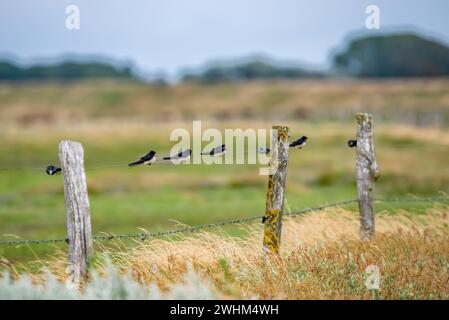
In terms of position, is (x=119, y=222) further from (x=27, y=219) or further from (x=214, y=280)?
(x=214, y=280)

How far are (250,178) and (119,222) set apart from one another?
11.1 m

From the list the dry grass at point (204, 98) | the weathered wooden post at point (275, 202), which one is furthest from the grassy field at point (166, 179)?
the dry grass at point (204, 98)

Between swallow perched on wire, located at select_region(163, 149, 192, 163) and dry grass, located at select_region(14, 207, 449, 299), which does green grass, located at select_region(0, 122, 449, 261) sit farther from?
swallow perched on wire, located at select_region(163, 149, 192, 163)

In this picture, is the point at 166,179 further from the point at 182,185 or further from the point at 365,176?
the point at 365,176

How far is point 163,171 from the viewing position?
41.5 meters

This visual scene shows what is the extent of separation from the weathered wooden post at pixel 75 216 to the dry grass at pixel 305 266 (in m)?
0.34

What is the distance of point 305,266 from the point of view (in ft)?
33.1

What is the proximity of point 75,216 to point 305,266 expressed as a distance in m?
2.88

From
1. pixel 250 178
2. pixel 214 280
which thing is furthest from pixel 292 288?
pixel 250 178

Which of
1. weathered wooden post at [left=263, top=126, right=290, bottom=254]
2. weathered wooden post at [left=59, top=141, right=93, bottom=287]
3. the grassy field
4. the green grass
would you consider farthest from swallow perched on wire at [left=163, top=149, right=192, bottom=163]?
the green grass

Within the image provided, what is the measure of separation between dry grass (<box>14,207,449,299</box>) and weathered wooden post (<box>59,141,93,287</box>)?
34 centimetres

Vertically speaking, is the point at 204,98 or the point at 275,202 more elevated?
the point at 204,98

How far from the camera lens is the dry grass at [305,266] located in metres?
9.38

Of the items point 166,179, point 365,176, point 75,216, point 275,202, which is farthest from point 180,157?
point 166,179
